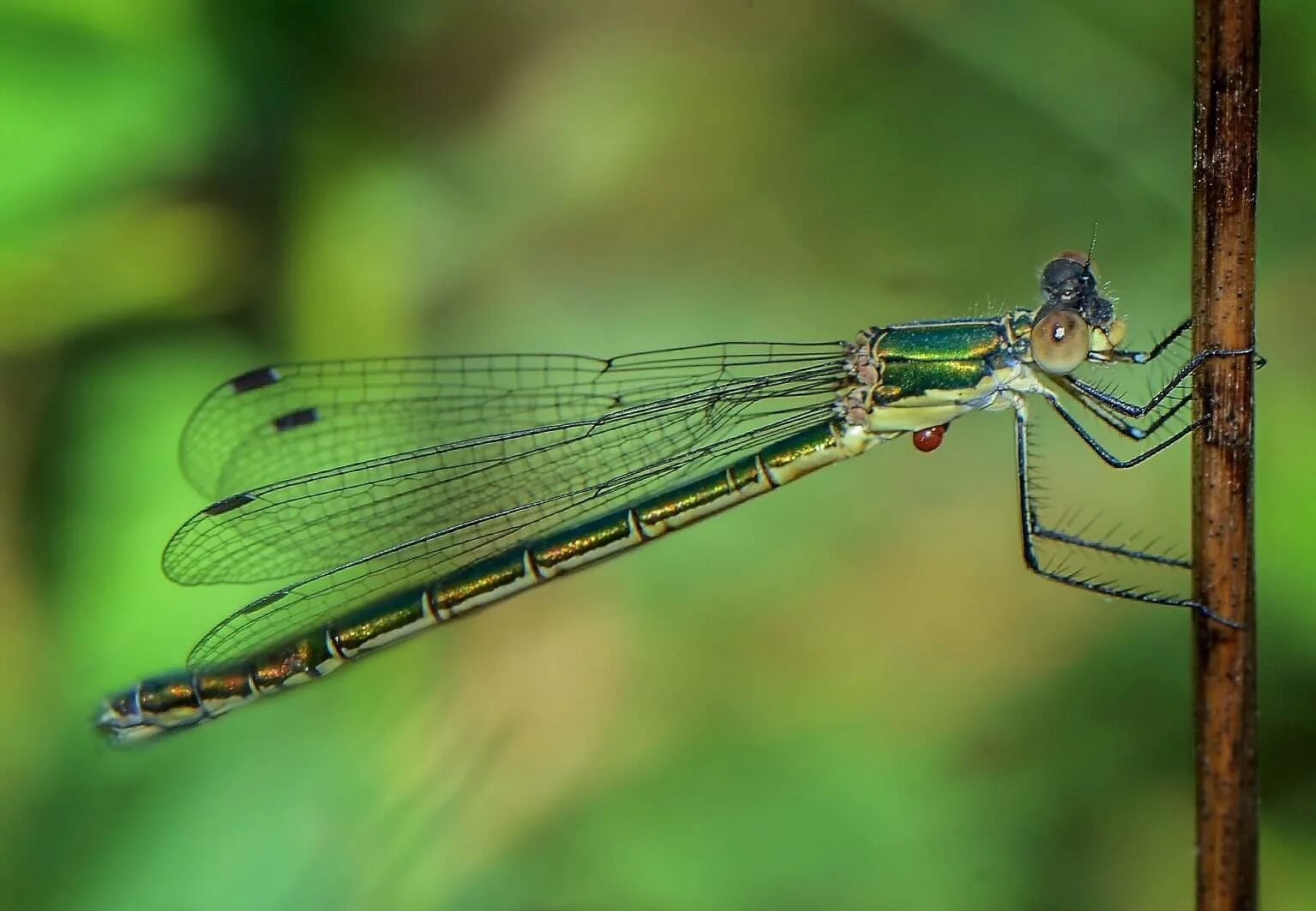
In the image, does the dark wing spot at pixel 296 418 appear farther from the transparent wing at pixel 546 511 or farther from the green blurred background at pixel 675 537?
the transparent wing at pixel 546 511

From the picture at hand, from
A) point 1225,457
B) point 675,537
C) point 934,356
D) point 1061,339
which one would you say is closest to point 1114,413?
point 1061,339

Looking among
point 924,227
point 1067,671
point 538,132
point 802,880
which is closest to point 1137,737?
point 1067,671

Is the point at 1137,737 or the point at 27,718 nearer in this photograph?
the point at 1137,737

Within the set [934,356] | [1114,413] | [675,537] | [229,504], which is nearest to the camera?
[1114,413]

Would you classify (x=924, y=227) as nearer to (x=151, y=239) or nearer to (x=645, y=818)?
(x=645, y=818)

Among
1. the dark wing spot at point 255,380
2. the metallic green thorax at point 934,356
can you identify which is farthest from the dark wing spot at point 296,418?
the metallic green thorax at point 934,356

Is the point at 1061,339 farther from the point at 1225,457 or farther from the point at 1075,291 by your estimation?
the point at 1225,457
